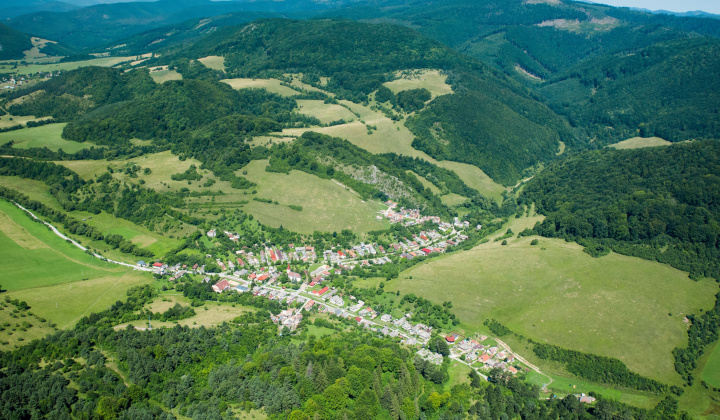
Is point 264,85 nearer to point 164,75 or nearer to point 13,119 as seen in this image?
point 164,75

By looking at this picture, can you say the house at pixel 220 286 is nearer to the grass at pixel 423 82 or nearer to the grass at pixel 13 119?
the grass at pixel 13 119

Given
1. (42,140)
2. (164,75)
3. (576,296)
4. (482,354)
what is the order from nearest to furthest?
(482,354) < (576,296) < (42,140) < (164,75)

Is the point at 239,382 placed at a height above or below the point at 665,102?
above

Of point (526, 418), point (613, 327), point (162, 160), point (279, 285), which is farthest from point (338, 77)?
point (526, 418)

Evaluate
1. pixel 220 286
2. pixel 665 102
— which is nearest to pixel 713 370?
pixel 220 286

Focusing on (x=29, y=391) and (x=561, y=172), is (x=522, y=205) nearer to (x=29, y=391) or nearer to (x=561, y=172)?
(x=561, y=172)

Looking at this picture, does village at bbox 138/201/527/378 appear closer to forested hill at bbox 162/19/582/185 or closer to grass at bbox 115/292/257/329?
grass at bbox 115/292/257/329

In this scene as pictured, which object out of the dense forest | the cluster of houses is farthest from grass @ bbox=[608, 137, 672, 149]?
the dense forest
